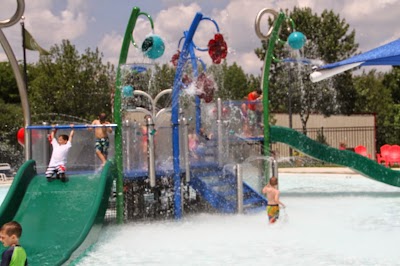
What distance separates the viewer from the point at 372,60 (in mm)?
11805

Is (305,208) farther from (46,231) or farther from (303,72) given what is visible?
(303,72)

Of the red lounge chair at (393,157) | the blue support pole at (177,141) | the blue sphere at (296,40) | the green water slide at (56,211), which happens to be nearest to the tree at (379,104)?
the red lounge chair at (393,157)

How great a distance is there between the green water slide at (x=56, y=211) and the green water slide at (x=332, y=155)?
4.55m

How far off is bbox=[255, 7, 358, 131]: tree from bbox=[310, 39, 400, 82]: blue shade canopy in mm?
15519

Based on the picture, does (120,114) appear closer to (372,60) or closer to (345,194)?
(372,60)

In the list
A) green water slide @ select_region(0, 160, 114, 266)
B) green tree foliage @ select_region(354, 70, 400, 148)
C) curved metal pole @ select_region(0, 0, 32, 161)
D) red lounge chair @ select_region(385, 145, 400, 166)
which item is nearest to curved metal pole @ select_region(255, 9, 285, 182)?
green water slide @ select_region(0, 160, 114, 266)

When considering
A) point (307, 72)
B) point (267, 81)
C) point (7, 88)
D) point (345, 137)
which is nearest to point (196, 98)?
point (267, 81)

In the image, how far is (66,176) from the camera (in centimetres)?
1015

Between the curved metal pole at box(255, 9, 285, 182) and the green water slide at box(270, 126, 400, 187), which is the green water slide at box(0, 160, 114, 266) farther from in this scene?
the green water slide at box(270, 126, 400, 187)

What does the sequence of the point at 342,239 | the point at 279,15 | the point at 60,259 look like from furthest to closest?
the point at 279,15, the point at 342,239, the point at 60,259

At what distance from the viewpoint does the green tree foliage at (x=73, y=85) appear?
28516 mm

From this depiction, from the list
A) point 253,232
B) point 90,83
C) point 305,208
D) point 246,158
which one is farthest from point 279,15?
point 90,83

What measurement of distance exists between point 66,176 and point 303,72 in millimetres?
21824

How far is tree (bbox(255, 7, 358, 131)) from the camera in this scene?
29.2 m
